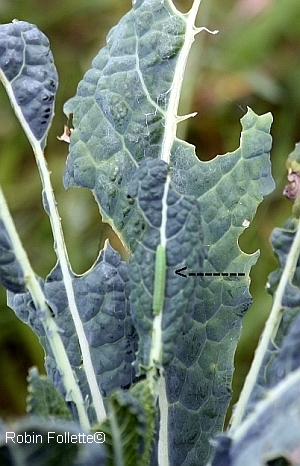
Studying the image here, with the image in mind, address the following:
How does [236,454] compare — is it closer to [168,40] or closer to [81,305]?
[81,305]

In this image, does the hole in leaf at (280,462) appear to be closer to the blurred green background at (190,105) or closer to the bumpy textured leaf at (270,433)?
the bumpy textured leaf at (270,433)

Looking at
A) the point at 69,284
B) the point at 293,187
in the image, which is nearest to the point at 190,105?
the point at 293,187

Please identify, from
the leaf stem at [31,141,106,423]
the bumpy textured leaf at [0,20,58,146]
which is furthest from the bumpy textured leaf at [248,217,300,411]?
the bumpy textured leaf at [0,20,58,146]

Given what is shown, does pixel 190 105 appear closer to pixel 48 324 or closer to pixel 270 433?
pixel 48 324

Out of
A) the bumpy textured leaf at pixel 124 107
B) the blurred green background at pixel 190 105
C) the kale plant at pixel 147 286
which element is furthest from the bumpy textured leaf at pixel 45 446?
the blurred green background at pixel 190 105

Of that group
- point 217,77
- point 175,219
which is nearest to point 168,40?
point 175,219
